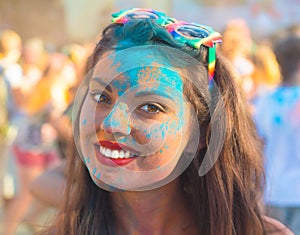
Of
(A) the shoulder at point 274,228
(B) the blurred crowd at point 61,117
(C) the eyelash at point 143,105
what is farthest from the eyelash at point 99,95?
(B) the blurred crowd at point 61,117

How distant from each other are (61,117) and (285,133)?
4.41 ft

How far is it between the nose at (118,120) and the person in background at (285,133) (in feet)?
6.38

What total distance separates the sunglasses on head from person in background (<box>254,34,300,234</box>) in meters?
1.75

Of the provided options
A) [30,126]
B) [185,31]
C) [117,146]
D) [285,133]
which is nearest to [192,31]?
[185,31]

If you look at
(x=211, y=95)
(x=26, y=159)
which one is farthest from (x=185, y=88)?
(x=26, y=159)

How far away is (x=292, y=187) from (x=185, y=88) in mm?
2000

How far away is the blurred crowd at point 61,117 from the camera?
320 centimetres

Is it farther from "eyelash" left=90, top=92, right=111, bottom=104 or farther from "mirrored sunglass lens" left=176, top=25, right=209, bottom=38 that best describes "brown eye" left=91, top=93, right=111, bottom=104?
"mirrored sunglass lens" left=176, top=25, right=209, bottom=38

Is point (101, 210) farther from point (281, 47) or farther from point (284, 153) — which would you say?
point (281, 47)

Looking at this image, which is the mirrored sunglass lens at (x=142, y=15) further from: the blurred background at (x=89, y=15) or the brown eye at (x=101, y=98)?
the blurred background at (x=89, y=15)

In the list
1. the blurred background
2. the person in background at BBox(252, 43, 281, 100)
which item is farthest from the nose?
the blurred background

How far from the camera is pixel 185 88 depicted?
1414 millimetres

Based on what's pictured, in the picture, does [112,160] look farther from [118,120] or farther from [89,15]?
[89,15]

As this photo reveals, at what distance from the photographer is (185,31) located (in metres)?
1.45
